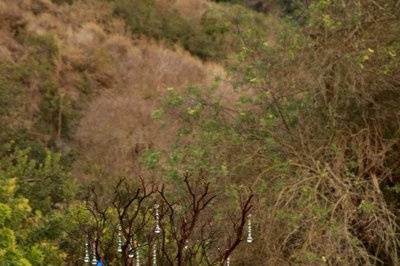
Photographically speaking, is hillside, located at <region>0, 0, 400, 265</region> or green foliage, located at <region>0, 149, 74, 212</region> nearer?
hillside, located at <region>0, 0, 400, 265</region>

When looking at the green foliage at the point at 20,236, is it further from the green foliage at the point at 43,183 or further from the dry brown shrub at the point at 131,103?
the dry brown shrub at the point at 131,103

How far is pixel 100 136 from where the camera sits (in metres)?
17.0

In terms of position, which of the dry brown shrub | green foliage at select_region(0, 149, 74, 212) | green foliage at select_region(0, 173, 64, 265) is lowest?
green foliage at select_region(0, 173, 64, 265)

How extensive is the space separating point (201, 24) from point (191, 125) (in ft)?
59.5

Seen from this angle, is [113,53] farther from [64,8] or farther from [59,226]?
[59,226]

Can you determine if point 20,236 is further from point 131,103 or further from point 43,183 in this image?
point 131,103

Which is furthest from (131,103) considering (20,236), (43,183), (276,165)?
(20,236)

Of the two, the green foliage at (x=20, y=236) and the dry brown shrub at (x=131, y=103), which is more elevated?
the dry brown shrub at (x=131, y=103)

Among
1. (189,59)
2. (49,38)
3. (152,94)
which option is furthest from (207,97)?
(189,59)

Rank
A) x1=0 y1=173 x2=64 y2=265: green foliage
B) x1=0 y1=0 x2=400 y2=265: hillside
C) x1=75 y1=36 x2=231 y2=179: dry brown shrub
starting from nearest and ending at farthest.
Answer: x1=0 y1=173 x2=64 y2=265: green foliage, x1=0 y1=0 x2=400 y2=265: hillside, x1=75 y1=36 x2=231 y2=179: dry brown shrub

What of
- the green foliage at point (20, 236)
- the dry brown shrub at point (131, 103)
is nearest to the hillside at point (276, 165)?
the green foliage at point (20, 236)

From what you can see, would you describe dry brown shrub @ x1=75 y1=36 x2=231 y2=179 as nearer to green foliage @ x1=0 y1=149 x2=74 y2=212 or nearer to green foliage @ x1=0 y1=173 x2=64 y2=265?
Answer: green foliage @ x1=0 y1=149 x2=74 y2=212

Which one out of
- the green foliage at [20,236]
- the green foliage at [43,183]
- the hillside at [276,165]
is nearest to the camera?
the green foliage at [20,236]

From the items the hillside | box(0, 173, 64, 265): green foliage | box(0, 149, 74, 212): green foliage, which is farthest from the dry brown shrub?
box(0, 173, 64, 265): green foliage
